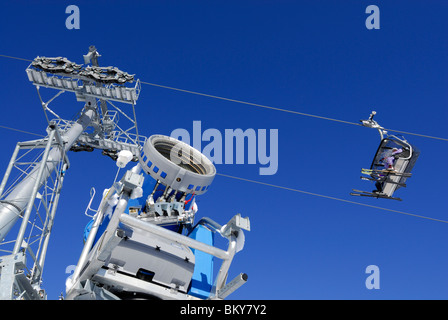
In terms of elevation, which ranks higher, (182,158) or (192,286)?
(182,158)

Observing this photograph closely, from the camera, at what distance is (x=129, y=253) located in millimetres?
12062

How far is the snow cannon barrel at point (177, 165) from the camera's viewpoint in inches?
616

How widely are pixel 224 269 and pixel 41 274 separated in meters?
7.02

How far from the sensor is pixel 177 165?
15898 millimetres

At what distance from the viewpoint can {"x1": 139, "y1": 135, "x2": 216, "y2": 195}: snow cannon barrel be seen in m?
15.7
